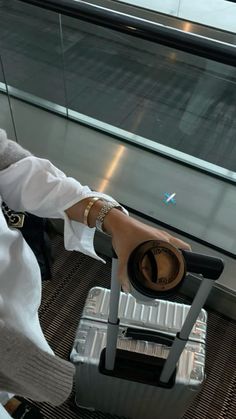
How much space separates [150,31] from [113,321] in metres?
0.72

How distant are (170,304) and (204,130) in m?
0.79

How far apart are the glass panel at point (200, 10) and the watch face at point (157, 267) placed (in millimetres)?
1970

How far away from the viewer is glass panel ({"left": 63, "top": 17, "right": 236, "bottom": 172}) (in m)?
1.62

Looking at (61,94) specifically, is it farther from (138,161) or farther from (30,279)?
(30,279)

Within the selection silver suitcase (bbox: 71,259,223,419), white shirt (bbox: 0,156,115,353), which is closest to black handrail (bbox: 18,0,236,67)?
white shirt (bbox: 0,156,115,353)

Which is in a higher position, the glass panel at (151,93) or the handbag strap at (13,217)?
the handbag strap at (13,217)

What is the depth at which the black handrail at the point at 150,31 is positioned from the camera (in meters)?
1.02

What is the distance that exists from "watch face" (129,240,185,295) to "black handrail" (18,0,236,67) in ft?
1.80

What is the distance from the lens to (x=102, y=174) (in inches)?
80.2

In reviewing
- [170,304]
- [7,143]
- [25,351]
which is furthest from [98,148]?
[25,351]

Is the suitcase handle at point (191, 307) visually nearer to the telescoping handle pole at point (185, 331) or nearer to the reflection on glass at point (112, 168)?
the telescoping handle pole at point (185, 331)

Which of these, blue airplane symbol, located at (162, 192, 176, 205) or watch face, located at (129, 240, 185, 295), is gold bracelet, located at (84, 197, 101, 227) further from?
blue airplane symbol, located at (162, 192, 176, 205)

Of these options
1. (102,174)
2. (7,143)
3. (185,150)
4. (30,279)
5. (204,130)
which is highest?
(7,143)

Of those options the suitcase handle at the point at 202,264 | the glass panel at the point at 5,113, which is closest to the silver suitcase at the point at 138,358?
the suitcase handle at the point at 202,264
